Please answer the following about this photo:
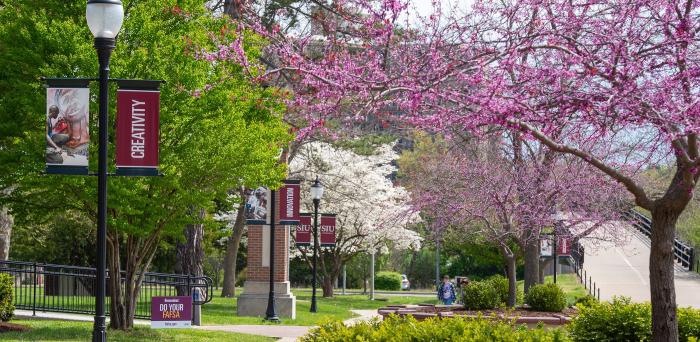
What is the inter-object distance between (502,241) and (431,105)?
58.3ft

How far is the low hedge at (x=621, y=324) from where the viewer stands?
14.0 meters

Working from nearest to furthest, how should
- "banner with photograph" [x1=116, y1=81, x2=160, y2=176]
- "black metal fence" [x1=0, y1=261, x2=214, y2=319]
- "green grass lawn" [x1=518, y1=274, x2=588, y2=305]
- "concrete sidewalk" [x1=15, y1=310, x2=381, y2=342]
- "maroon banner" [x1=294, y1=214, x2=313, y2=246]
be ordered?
"banner with photograph" [x1=116, y1=81, x2=160, y2=176] < "concrete sidewalk" [x1=15, y1=310, x2=381, y2=342] < "black metal fence" [x1=0, y1=261, x2=214, y2=319] < "maroon banner" [x1=294, y1=214, x2=313, y2=246] < "green grass lawn" [x1=518, y1=274, x2=588, y2=305]

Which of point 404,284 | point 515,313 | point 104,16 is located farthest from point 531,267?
point 404,284

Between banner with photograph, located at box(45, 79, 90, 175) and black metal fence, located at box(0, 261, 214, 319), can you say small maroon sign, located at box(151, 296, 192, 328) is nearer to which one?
black metal fence, located at box(0, 261, 214, 319)

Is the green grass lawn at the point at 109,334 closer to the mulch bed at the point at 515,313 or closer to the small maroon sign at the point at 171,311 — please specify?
the small maroon sign at the point at 171,311

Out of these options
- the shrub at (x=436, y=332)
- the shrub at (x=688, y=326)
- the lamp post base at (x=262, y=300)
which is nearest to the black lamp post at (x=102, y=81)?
the shrub at (x=436, y=332)

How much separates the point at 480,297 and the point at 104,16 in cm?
1853

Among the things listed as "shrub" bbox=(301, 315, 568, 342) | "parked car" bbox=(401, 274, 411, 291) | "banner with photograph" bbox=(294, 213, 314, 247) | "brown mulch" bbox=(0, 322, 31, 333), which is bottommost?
"parked car" bbox=(401, 274, 411, 291)

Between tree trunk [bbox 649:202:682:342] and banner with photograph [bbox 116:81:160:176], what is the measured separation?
20.6 ft

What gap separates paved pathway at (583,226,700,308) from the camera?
37.8 m

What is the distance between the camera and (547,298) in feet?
90.4

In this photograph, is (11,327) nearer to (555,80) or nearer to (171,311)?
(171,311)

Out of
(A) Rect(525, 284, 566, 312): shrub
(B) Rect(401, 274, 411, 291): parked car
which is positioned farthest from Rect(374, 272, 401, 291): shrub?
(A) Rect(525, 284, 566, 312): shrub

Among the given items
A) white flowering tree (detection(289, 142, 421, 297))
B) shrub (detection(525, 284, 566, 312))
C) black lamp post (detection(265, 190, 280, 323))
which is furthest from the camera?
white flowering tree (detection(289, 142, 421, 297))
